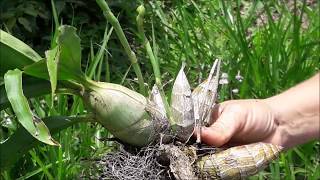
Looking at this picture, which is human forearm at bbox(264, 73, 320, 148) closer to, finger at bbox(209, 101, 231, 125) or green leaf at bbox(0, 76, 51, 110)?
finger at bbox(209, 101, 231, 125)

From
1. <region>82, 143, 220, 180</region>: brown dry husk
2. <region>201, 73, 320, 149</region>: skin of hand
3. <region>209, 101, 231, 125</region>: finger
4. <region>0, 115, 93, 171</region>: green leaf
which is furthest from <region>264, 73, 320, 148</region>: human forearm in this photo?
<region>0, 115, 93, 171</region>: green leaf

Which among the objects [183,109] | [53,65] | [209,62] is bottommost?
[209,62]

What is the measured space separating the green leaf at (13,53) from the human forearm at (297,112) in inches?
19.3

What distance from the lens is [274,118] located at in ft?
4.80

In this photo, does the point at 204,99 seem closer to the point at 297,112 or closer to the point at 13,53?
the point at 297,112

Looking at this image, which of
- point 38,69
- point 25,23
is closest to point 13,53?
point 38,69

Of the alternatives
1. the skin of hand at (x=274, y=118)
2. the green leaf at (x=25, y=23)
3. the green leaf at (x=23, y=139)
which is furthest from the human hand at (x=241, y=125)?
the green leaf at (x=25, y=23)

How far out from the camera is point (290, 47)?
2.33 m

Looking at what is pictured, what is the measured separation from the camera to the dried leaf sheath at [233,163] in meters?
1.27

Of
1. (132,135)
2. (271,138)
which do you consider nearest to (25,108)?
(132,135)

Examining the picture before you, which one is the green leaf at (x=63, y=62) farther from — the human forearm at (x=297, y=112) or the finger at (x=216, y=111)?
the human forearm at (x=297, y=112)

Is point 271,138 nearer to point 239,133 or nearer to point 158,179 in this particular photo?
point 239,133

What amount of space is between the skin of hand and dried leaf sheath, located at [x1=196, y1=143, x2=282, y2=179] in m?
0.04

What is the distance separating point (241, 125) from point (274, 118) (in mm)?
115
